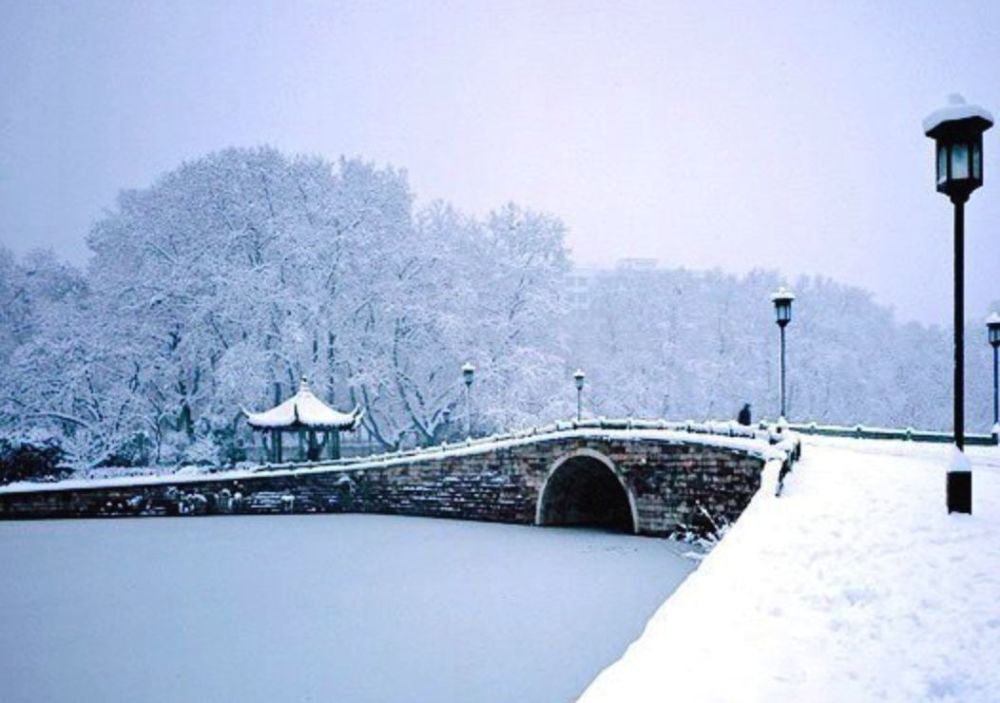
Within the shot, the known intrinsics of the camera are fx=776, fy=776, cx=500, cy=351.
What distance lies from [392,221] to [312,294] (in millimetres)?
5779

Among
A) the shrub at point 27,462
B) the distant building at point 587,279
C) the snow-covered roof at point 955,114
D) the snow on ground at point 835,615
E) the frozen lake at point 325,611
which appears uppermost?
the distant building at point 587,279

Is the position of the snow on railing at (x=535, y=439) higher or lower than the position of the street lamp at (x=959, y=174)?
lower

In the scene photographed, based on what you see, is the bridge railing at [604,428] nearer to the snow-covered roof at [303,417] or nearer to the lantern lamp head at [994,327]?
the snow-covered roof at [303,417]

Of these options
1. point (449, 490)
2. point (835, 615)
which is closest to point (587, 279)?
point (449, 490)

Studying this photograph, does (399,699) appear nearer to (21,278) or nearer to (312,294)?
(312,294)

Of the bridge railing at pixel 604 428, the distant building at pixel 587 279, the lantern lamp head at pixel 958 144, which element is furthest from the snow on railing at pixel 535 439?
the distant building at pixel 587 279

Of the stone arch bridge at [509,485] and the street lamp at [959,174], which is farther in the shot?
the stone arch bridge at [509,485]

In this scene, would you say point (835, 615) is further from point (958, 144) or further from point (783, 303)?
point (783, 303)

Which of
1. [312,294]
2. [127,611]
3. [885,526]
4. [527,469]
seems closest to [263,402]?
[312,294]

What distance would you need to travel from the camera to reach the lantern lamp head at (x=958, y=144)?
24.9 feet

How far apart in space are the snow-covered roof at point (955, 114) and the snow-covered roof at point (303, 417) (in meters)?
25.5

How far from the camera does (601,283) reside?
5034 centimetres

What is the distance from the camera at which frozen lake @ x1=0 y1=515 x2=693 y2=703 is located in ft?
40.7

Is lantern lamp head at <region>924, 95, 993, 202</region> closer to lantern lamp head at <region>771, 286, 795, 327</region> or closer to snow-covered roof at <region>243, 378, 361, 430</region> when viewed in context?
lantern lamp head at <region>771, 286, 795, 327</region>
